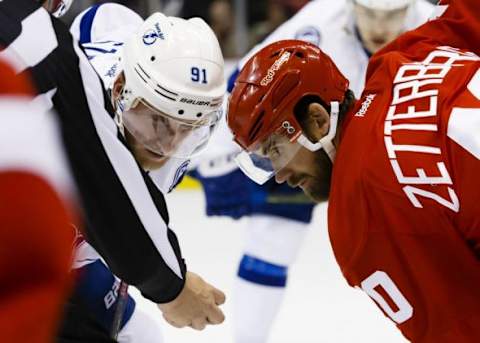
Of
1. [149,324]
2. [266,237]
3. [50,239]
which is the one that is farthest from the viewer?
[266,237]

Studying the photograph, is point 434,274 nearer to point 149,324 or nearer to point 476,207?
point 476,207

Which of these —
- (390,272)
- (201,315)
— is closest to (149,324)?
(201,315)

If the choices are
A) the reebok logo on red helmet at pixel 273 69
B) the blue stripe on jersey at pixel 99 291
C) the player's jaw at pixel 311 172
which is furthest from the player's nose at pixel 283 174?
the blue stripe on jersey at pixel 99 291

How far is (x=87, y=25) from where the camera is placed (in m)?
2.24

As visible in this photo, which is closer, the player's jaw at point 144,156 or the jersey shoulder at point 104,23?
the player's jaw at point 144,156

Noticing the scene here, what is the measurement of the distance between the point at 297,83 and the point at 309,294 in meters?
1.87

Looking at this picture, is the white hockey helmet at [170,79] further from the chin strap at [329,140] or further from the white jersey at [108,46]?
the chin strap at [329,140]

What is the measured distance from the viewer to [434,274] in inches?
58.4

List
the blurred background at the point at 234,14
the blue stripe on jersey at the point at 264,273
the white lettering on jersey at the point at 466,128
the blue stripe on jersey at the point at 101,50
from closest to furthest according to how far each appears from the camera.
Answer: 1. the white lettering on jersey at the point at 466,128
2. the blue stripe on jersey at the point at 101,50
3. the blue stripe on jersey at the point at 264,273
4. the blurred background at the point at 234,14

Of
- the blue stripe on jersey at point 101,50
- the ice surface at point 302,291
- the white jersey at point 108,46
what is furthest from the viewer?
the ice surface at point 302,291

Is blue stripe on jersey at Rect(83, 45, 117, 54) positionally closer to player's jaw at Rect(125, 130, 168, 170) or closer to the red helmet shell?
player's jaw at Rect(125, 130, 168, 170)

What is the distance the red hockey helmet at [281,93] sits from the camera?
1.69 meters

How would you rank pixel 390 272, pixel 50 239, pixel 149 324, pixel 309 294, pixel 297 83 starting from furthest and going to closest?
pixel 309 294 < pixel 149 324 < pixel 297 83 < pixel 390 272 < pixel 50 239

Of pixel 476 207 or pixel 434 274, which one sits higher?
pixel 476 207
